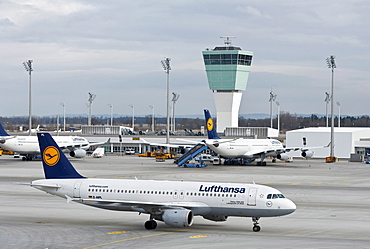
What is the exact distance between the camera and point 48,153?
4409 centimetres

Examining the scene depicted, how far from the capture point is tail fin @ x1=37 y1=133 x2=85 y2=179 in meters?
43.7

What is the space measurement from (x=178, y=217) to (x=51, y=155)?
11245mm

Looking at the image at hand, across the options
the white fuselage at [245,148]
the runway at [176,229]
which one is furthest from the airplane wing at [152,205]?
the white fuselage at [245,148]

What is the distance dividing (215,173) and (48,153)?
50.7 meters

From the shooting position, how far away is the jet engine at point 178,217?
38.1 metres

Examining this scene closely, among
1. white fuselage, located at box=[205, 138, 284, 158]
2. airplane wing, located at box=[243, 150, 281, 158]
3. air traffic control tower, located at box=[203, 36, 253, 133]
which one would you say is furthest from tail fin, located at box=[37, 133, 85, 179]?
air traffic control tower, located at box=[203, 36, 253, 133]

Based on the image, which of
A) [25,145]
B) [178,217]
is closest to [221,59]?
[25,145]

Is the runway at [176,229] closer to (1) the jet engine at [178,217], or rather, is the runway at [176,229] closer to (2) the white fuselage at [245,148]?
(1) the jet engine at [178,217]

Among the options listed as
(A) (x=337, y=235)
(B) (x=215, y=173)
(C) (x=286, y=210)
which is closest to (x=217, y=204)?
(C) (x=286, y=210)

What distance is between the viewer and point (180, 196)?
131ft

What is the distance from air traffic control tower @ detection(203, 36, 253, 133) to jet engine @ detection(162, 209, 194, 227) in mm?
128878

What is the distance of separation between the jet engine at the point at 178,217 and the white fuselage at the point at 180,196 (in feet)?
2.26

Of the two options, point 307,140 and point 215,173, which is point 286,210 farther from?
point 307,140

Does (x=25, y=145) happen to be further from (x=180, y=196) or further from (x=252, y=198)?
(x=252, y=198)
